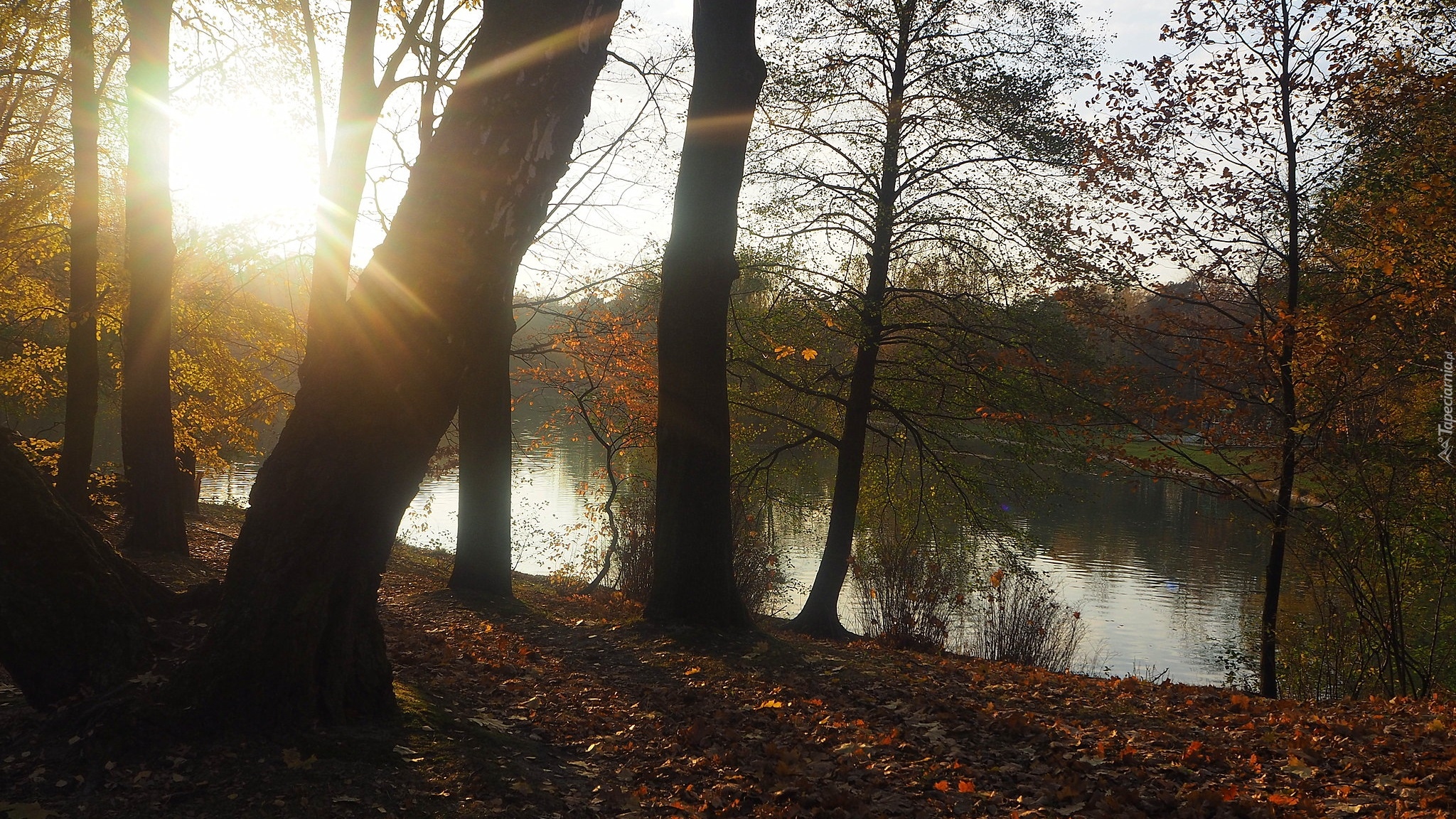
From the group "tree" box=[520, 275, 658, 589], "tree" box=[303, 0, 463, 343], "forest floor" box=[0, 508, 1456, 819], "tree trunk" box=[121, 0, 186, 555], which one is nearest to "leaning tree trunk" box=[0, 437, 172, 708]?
"forest floor" box=[0, 508, 1456, 819]

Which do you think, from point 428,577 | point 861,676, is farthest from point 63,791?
point 428,577

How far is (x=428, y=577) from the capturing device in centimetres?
1331

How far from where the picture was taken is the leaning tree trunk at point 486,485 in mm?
11062

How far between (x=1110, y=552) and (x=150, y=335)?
21.7 metres

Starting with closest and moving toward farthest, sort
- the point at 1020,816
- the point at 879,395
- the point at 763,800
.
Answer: the point at 1020,816 → the point at 763,800 → the point at 879,395

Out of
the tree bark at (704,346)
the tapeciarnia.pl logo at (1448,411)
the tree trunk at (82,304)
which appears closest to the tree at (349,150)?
the tree trunk at (82,304)

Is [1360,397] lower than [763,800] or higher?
higher

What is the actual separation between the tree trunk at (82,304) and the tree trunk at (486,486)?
4.30m

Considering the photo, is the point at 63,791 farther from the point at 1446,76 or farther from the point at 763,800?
the point at 1446,76

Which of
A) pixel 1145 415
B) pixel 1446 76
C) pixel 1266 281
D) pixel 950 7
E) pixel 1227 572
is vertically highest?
pixel 950 7

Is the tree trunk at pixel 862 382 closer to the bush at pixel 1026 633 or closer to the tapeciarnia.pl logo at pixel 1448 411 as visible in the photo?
the bush at pixel 1026 633

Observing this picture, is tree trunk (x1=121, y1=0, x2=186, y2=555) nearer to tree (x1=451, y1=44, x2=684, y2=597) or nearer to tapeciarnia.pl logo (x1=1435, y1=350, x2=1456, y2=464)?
tree (x1=451, y1=44, x2=684, y2=597)

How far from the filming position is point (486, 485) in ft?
37.1

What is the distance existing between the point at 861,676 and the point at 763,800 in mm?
2737
